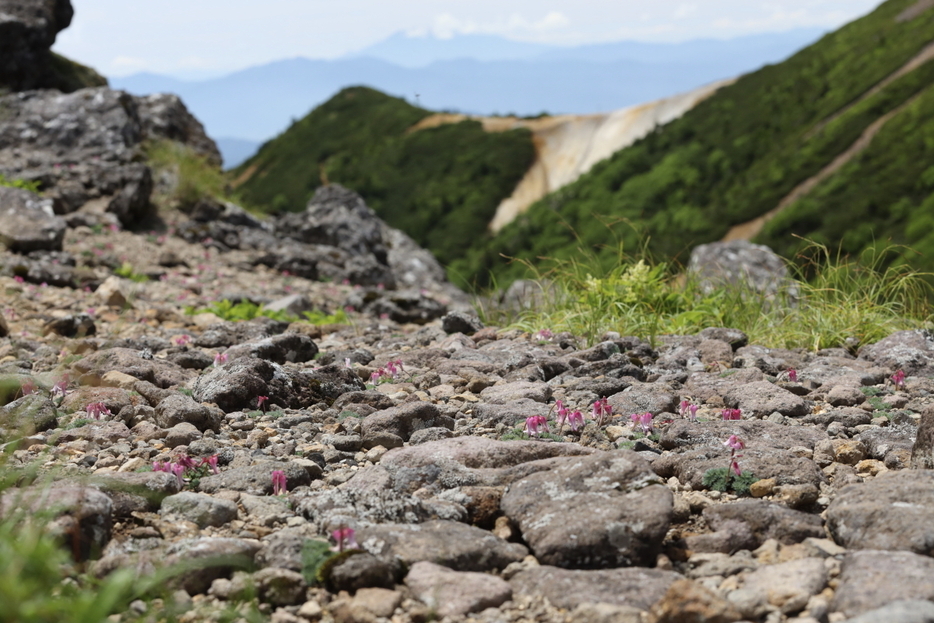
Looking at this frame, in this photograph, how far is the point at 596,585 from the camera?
2979 mm

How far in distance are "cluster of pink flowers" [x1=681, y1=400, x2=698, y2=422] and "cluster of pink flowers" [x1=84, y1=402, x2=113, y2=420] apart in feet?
11.9

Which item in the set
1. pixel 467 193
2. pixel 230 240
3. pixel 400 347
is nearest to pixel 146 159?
pixel 230 240

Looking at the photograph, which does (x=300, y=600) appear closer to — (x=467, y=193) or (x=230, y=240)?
(x=230, y=240)

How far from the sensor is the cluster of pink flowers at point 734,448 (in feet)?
13.3

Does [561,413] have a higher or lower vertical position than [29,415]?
lower

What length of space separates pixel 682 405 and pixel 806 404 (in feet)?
3.14

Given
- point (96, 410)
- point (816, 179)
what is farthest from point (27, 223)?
point (816, 179)

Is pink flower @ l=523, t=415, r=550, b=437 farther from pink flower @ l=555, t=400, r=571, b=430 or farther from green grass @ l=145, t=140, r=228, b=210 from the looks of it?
green grass @ l=145, t=140, r=228, b=210

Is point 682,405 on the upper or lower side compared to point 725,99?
lower

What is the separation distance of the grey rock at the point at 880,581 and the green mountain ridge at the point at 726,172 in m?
32.4

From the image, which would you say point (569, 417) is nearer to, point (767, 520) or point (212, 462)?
point (767, 520)

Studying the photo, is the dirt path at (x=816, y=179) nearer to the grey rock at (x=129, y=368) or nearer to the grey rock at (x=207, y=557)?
the grey rock at (x=129, y=368)

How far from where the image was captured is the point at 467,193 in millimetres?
63281

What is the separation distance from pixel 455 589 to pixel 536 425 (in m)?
1.67
